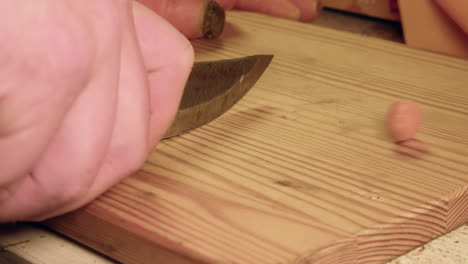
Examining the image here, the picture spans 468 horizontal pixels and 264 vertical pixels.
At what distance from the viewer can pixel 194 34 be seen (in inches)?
40.0

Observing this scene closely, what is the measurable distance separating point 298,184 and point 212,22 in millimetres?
425

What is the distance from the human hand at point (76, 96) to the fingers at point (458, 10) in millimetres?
546

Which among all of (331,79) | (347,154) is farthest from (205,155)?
(331,79)

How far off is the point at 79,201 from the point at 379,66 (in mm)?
505

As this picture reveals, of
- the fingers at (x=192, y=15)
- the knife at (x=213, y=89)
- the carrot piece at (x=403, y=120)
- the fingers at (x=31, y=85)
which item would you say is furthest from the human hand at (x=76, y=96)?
the fingers at (x=192, y=15)

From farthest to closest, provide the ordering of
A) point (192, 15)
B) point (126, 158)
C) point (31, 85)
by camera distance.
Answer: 1. point (192, 15)
2. point (126, 158)
3. point (31, 85)

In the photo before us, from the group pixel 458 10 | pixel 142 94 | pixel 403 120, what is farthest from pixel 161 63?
pixel 458 10

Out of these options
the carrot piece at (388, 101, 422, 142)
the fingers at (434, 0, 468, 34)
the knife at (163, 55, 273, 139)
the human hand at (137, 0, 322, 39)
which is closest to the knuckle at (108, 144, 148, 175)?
the knife at (163, 55, 273, 139)

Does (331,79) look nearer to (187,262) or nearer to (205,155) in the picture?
(205,155)

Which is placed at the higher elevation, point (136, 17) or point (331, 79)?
point (136, 17)

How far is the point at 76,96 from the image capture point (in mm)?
507

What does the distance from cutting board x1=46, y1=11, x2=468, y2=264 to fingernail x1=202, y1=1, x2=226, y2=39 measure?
0.15 meters

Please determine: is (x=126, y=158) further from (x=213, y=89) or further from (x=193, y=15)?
(x=193, y=15)

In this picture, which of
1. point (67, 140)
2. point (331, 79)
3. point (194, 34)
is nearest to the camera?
point (67, 140)
